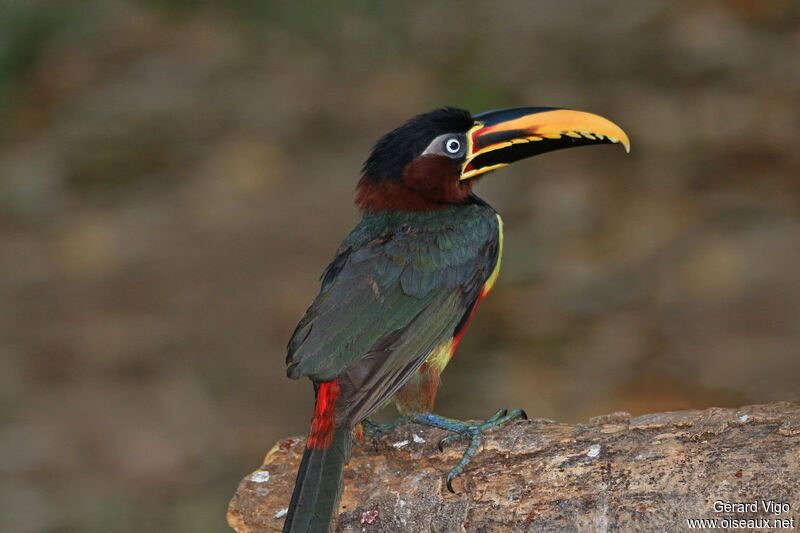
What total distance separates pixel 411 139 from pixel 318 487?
158 cm

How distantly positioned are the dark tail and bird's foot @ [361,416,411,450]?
0.36 metres

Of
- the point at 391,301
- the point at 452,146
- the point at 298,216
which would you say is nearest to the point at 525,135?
the point at 452,146

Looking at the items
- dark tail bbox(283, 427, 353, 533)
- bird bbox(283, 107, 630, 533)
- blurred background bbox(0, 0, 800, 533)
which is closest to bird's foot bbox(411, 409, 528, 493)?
bird bbox(283, 107, 630, 533)

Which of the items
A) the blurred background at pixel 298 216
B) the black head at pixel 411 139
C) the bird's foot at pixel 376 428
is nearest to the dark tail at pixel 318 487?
the bird's foot at pixel 376 428

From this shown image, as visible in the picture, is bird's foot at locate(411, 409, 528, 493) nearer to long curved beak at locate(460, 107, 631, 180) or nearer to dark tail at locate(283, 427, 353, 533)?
dark tail at locate(283, 427, 353, 533)

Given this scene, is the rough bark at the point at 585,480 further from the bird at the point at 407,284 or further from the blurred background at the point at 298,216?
the blurred background at the point at 298,216

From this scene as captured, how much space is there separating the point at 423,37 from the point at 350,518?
670 centimetres

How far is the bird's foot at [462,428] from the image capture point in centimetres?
373

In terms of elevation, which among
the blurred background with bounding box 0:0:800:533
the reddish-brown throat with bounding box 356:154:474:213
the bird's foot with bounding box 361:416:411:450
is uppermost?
the blurred background with bounding box 0:0:800:533

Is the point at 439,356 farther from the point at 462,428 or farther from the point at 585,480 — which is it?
the point at 585,480

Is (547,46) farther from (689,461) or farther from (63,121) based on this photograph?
(689,461)

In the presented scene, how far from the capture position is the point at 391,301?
13.1 ft

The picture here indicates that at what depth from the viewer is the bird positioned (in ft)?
12.2

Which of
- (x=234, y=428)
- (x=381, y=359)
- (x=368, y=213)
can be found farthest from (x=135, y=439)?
(x=381, y=359)
